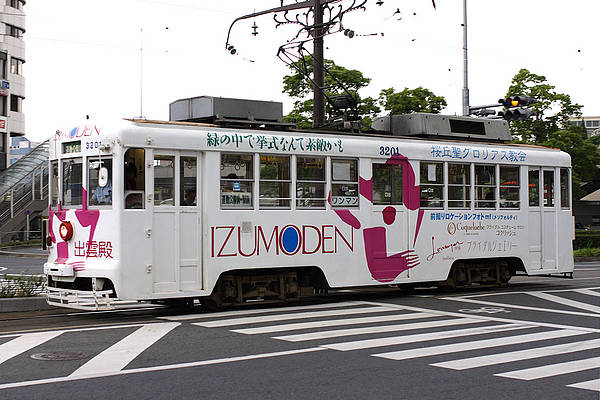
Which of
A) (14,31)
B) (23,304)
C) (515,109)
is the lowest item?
(23,304)

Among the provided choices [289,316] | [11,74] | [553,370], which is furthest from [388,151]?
[11,74]

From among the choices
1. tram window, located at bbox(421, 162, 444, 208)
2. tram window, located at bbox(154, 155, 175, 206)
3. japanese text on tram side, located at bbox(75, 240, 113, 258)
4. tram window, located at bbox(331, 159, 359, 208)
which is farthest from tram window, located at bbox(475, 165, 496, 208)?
japanese text on tram side, located at bbox(75, 240, 113, 258)

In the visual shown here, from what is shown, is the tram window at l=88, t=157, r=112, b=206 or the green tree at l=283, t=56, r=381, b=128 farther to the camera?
the green tree at l=283, t=56, r=381, b=128

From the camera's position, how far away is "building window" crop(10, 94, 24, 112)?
191ft

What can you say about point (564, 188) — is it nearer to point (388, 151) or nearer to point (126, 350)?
point (388, 151)

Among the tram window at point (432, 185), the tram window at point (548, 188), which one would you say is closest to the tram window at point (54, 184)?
the tram window at point (432, 185)

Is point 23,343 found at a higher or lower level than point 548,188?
lower

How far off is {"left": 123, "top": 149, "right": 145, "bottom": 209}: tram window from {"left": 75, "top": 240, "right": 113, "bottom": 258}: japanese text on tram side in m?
0.71

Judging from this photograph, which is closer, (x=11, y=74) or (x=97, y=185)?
(x=97, y=185)

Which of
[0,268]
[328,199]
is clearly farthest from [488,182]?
[0,268]

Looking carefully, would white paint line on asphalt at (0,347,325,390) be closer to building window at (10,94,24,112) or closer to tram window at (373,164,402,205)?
tram window at (373,164,402,205)

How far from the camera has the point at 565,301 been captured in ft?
48.6

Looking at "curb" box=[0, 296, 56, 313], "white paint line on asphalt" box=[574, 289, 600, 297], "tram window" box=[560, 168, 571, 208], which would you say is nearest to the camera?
"curb" box=[0, 296, 56, 313]

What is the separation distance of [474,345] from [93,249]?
606cm
